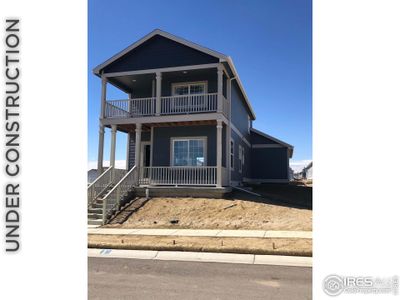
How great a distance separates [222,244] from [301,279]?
8.60 ft

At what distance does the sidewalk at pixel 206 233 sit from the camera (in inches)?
340

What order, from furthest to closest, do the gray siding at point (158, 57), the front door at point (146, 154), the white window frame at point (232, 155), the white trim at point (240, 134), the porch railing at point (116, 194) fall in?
the white trim at point (240, 134)
the front door at point (146, 154)
the white window frame at point (232, 155)
the gray siding at point (158, 57)
the porch railing at point (116, 194)

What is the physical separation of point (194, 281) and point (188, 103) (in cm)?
1049

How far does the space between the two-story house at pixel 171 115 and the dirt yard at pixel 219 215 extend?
1184 mm

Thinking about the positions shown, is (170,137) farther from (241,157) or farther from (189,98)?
(241,157)

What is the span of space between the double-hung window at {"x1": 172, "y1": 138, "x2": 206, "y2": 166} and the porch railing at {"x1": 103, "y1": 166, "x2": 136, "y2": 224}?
2.37 m

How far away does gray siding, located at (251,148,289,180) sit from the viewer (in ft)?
74.5

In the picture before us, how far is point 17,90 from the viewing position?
2.09 meters

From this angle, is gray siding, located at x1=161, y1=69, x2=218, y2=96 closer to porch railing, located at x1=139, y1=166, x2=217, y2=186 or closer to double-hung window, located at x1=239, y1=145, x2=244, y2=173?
porch railing, located at x1=139, y1=166, x2=217, y2=186

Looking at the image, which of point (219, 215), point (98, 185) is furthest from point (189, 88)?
point (219, 215)

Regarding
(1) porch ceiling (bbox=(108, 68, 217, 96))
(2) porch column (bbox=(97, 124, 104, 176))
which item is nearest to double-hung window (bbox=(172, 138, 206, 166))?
(1) porch ceiling (bbox=(108, 68, 217, 96))

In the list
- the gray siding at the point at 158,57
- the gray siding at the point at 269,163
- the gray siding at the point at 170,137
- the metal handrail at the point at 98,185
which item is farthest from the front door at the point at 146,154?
the gray siding at the point at 269,163

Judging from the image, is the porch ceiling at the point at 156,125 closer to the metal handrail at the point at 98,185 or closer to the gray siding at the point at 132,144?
the gray siding at the point at 132,144
